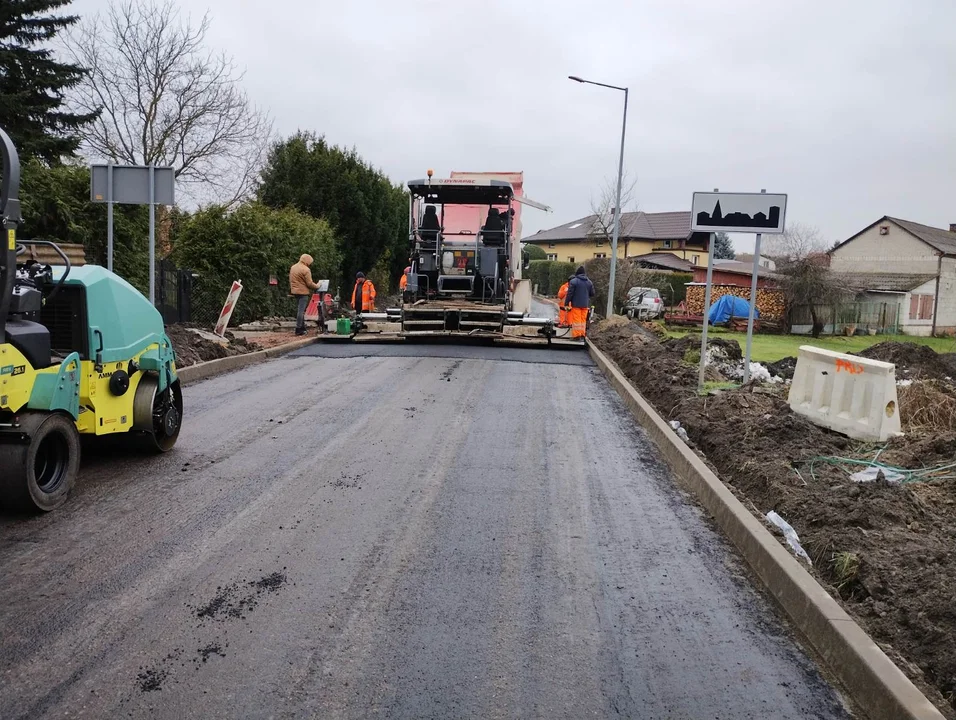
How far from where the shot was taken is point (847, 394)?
8453 mm

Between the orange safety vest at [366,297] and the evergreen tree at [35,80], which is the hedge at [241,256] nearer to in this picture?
the orange safety vest at [366,297]

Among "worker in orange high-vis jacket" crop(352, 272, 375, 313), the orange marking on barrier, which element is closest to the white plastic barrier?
the orange marking on barrier

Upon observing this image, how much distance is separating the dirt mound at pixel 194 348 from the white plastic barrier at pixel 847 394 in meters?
8.51

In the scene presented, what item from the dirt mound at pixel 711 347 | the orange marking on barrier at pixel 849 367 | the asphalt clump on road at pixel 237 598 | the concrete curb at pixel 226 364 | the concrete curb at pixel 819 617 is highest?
the orange marking on barrier at pixel 849 367

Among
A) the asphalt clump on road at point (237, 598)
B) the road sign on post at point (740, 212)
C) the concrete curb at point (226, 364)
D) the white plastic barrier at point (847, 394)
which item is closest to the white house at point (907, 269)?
the road sign on post at point (740, 212)

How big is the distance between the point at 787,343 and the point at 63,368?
79.7 ft

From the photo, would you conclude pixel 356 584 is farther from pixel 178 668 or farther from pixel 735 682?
pixel 735 682

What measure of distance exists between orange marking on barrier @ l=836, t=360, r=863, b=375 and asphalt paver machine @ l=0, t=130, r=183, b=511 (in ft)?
20.9

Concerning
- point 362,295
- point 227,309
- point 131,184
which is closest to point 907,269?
point 362,295

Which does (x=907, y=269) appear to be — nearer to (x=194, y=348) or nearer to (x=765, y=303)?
(x=765, y=303)

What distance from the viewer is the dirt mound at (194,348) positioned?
1293 centimetres

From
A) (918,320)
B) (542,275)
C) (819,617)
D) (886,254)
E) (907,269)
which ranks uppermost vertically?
(886,254)

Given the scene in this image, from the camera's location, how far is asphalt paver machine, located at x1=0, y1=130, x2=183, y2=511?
209 inches

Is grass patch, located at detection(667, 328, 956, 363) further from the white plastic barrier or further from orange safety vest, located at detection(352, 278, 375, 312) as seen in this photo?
the white plastic barrier
